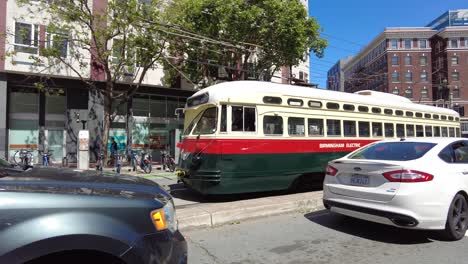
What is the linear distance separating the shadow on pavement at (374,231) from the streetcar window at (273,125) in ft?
8.37

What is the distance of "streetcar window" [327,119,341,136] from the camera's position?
1001cm

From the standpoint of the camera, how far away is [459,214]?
5531 mm

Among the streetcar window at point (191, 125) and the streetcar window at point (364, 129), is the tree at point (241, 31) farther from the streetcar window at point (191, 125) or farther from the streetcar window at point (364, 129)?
the streetcar window at point (191, 125)

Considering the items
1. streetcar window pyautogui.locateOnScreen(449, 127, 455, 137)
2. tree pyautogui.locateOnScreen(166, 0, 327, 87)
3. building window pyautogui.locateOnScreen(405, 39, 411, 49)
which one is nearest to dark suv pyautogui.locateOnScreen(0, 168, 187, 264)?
streetcar window pyautogui.locateOnScreen(449, 127, 455, 137)

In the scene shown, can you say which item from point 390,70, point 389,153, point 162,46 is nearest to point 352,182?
point 389,153

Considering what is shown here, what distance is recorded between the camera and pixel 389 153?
602 cm

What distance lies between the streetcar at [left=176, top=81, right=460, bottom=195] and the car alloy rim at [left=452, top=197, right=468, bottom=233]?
407cm

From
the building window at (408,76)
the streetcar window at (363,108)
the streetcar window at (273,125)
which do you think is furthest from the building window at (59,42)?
the building window at (408,76)

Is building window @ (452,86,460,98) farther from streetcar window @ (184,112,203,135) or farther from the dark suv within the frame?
the dark suv

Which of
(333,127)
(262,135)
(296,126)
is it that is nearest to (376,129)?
(333,127)

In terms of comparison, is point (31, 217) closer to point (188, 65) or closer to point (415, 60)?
point (188, 65)

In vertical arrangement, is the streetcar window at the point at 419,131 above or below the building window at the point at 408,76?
below

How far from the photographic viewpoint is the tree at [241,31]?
19656 mm

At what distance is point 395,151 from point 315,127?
3.72 meters
